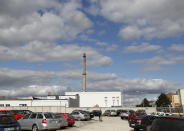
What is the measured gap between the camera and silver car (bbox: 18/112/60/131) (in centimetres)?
1624

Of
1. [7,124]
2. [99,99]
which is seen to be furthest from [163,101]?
[7,124]

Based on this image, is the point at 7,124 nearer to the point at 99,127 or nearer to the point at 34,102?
the point at 99,127

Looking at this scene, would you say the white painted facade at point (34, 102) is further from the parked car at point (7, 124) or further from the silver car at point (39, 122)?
the parked car at point (7, 124)

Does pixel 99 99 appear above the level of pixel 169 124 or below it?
above

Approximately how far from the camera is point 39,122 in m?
16.4

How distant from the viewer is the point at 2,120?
1216 cm

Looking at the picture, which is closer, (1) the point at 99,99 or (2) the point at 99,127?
(2) the point at 99,127

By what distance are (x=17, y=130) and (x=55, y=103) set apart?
2512 inches

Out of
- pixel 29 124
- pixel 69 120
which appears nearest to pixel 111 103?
pixel 69 120

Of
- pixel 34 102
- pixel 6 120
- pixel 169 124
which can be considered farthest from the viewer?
pixel 34 102

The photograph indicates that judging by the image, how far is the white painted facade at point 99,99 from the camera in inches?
3853

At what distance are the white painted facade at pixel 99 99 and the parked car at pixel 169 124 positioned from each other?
90.5m

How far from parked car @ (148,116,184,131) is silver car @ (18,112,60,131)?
10.0 metres

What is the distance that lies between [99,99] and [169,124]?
92462mm
